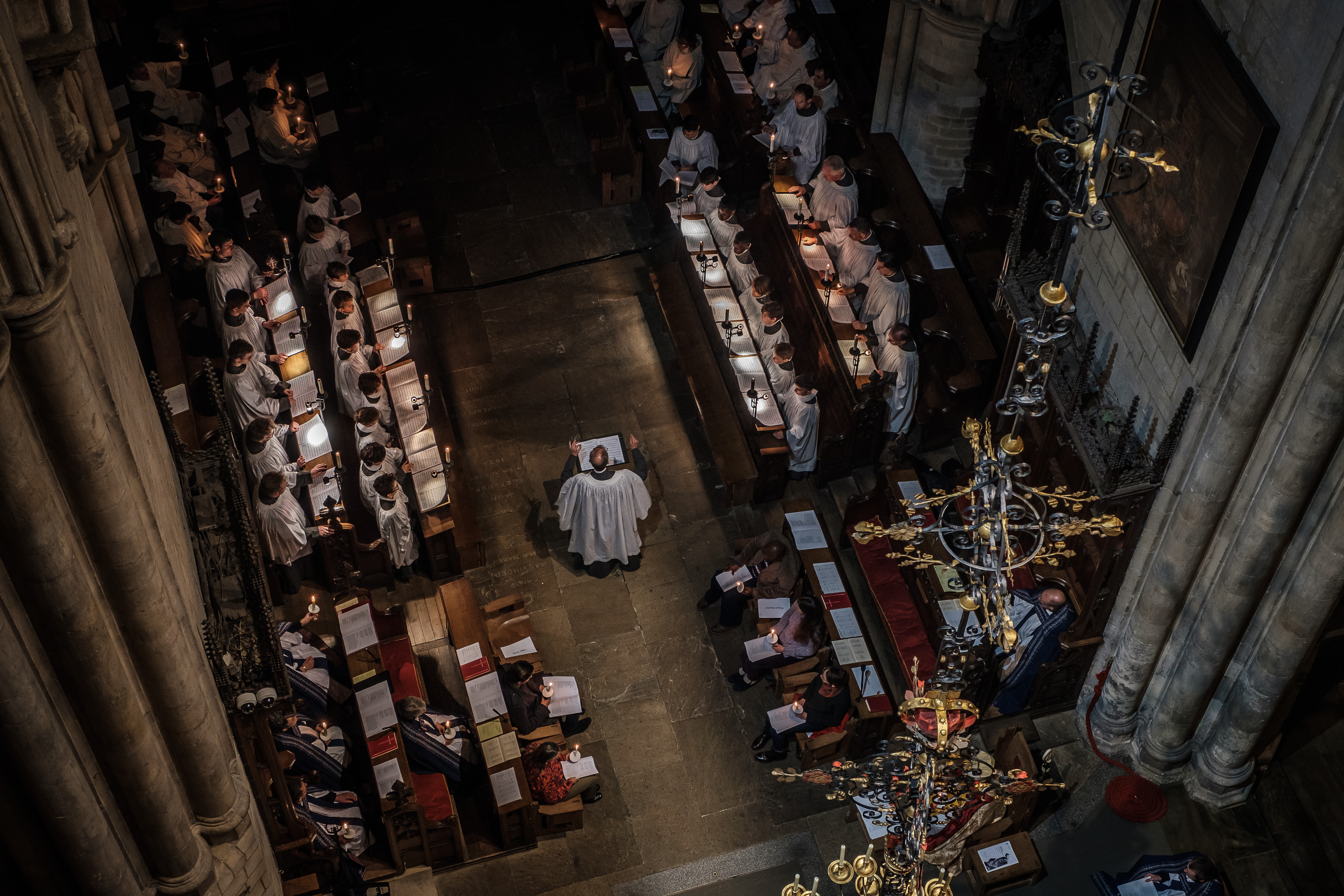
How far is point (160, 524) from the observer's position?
9867mm

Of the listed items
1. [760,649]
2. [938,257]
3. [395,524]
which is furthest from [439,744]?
[938,257]

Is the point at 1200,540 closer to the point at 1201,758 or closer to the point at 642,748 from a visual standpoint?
the point at 1201,758

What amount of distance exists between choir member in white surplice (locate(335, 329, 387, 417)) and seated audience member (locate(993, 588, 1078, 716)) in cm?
713

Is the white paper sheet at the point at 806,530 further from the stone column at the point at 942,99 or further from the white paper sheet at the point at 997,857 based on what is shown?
the stone column at the point at 942,99

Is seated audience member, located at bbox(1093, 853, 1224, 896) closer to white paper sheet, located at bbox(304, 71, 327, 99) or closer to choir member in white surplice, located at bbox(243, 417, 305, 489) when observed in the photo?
choir member in white surplice, located at bbox(243, 417, 305, 489)

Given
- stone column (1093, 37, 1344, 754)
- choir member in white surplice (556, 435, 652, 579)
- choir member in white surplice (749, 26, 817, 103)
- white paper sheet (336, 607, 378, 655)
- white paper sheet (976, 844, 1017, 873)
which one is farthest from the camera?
choir member in white surplice (749, 26, 817, 103)

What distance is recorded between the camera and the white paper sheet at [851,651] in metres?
13.5

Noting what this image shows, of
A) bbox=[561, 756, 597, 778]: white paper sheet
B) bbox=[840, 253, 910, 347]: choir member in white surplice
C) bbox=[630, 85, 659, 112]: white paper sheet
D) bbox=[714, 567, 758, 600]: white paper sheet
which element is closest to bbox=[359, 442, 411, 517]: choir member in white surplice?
bbox=[561, 756, 597, 778]: white paper sheet

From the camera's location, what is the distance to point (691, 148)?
17.7 m

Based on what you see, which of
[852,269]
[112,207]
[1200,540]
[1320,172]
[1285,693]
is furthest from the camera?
[852,269]

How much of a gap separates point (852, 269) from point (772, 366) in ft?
5.38

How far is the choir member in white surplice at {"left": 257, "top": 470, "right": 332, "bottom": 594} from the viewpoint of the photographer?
14102 mm

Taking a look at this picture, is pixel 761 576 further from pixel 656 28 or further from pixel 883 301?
pixel 656 28

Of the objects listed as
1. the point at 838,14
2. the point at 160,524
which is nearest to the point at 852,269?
the point at 838,14
